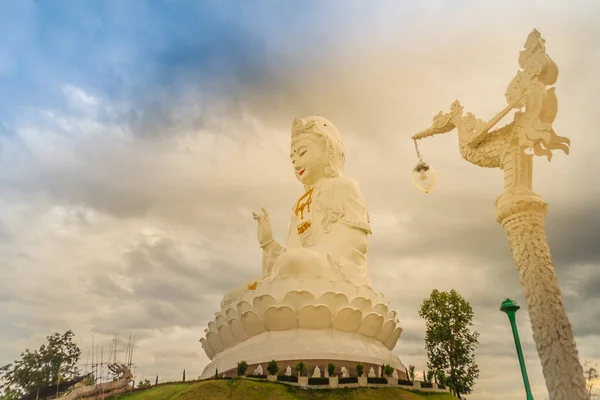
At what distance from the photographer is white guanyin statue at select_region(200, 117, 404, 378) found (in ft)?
38.5

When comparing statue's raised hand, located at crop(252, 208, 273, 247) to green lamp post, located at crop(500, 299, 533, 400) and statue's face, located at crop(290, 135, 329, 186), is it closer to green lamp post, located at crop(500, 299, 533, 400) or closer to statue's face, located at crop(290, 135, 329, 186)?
statue's face, located at crop(290, 135, 329, 186)

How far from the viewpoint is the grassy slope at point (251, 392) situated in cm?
930

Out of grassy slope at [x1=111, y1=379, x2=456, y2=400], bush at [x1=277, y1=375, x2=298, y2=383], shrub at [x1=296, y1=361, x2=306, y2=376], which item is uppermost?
shrub at [x1=296, y1=361, x2=306, y2=376]

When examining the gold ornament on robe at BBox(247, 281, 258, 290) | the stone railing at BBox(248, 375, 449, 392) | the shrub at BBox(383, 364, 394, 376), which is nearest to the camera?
the stone railing at BBox(248, 375, 449, 392)

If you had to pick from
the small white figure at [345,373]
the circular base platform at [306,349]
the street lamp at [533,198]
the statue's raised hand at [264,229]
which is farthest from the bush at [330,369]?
the statue's raised hand at [264,229]

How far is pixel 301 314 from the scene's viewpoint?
1176cm

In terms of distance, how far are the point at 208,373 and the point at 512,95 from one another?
1077 centimetres

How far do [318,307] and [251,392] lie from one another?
2.93 meters

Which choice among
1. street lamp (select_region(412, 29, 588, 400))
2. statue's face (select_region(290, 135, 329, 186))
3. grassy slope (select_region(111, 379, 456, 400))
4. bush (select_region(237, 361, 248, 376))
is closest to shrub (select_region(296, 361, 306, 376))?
grassy slope (select_region(111, 379, 456, 400))

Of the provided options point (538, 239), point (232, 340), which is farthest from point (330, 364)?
point (538, 239)

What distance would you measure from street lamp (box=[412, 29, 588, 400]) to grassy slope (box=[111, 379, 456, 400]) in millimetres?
2935

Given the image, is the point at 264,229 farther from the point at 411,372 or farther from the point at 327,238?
the point at 411,372

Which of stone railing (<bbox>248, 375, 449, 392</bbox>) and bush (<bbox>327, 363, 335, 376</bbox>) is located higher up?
bush (<bbox>327, 363, 335, 376</bbox>)

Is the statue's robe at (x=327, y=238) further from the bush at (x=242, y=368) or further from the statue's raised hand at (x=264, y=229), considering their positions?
the bush at (x=242, y=368)
